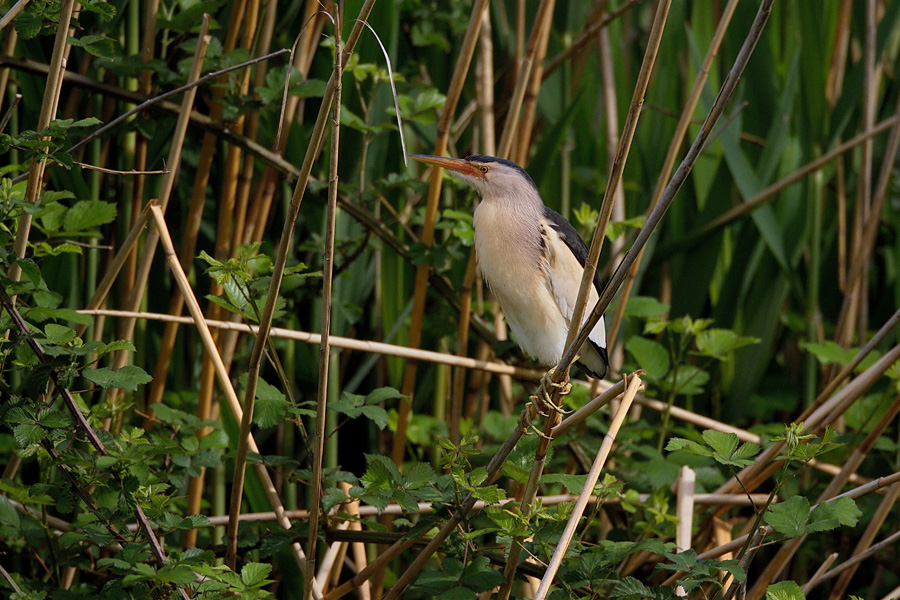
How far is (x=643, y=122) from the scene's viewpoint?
2.33m

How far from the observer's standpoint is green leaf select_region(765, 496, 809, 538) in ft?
3.50

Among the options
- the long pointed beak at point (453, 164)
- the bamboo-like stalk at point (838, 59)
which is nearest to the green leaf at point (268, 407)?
the long pointed beak at point (453, 164)

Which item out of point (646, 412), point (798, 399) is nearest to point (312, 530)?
point (646, 412)

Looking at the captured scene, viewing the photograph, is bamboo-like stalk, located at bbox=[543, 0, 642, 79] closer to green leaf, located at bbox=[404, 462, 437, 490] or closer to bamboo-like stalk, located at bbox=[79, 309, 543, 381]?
bamboo-like stalk, located at bbox=[79, 309, 543, 381]

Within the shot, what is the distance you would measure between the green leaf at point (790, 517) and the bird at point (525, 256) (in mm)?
678

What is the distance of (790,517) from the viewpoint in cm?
109

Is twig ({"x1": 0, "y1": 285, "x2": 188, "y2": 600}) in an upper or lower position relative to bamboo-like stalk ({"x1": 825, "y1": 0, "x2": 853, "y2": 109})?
lower

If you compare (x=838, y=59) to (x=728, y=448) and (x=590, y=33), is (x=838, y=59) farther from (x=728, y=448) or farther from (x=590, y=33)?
(x=728, y=448)

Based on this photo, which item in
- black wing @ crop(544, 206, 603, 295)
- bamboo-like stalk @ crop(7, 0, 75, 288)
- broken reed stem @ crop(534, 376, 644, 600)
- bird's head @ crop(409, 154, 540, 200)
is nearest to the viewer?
broken reed stem @ crop(534, 376, 644, 600)

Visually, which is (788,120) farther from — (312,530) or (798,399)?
(312,530)

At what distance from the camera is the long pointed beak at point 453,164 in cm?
163

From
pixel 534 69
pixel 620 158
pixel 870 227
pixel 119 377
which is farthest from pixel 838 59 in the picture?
pixel 119 377

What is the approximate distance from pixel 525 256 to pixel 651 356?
0.38 metres

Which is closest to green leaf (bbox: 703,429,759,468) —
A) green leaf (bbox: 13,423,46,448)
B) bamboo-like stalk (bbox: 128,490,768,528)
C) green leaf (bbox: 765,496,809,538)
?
green leaf (bbox: 765,496,809,538)
